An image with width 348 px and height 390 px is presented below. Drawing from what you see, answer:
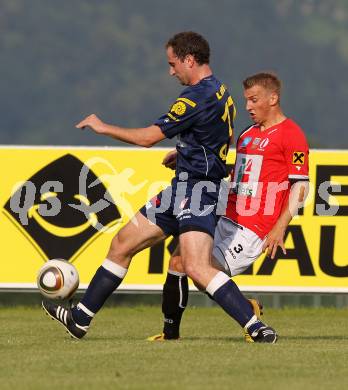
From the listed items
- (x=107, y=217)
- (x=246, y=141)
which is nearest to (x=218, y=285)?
(x=246, y=141)

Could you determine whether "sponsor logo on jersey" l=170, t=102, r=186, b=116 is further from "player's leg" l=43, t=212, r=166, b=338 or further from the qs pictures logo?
the qs pictures logo

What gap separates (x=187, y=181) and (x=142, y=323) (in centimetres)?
389

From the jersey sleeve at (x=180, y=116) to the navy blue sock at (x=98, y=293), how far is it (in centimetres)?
119

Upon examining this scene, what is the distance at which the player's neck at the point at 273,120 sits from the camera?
466 inches

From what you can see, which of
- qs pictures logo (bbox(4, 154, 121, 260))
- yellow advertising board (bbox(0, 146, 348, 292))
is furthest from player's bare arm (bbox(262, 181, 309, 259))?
qs pictures logo (bbox(4, 154, 121, 260))

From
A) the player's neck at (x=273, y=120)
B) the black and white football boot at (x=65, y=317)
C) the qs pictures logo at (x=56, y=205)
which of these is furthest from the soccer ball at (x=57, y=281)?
the qs pictures logo at (x=56, y=205)

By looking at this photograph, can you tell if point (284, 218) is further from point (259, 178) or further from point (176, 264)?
point (176, 264)

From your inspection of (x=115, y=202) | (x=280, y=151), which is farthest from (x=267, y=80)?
(x=115, y=202)

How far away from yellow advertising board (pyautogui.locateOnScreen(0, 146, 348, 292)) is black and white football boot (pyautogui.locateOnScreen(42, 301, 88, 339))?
13.8 ft

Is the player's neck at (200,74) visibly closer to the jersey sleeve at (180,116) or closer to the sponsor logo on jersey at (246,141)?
the jersey sleeve at (180,116)

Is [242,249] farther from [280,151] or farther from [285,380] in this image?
[285,380]

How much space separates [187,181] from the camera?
1155 centimetres

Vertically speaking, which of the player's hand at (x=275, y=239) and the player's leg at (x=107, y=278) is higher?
the player's hand at (x=275, y=239)

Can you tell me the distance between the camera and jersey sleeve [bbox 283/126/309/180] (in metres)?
11.6
